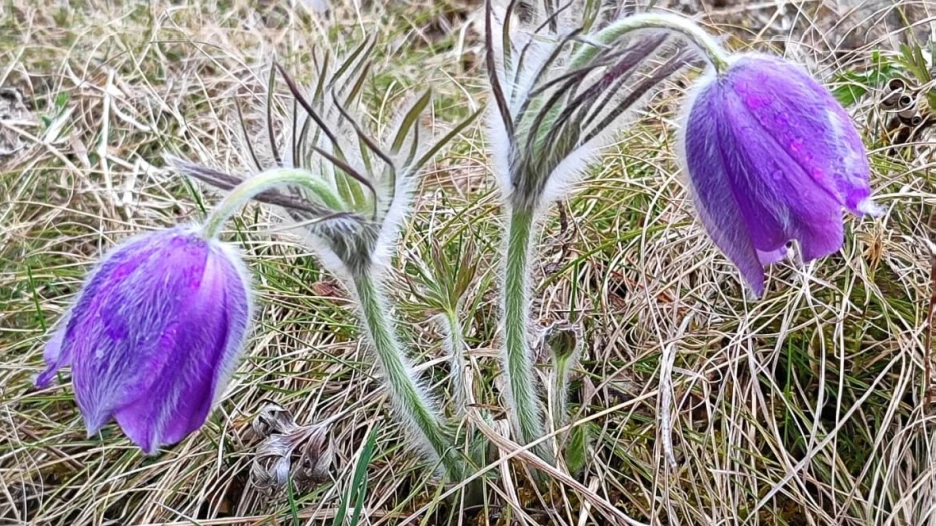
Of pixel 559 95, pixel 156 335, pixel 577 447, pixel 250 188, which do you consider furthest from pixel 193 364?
pixel 577 447

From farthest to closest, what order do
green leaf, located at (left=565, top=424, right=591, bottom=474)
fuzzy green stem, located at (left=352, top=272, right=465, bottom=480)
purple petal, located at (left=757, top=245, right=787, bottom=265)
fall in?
1. green leaf, located at (left=565, top=424, right=591, bottom=474)
2. fuzzy green stem, located at (left=352, top=272, right=465, bottom=480)
3. purple petal, located at (left=757, top=245, right=787, bottom=265)

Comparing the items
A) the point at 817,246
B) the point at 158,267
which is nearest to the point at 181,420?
the point at 158,267

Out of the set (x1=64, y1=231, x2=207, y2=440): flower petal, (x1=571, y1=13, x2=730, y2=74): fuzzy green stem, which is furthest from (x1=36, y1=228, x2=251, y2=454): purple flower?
(x1=571, y1=13, x2=730, y2=74): fuzzy green stem

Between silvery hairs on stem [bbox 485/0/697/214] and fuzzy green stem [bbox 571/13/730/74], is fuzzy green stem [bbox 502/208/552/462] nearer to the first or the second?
silvery hairs on stem [bbox 485/0/697/214]

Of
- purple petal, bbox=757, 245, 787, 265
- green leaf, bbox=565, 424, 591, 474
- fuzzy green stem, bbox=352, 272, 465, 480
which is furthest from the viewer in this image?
green leaf, bbox=565, 424, 591, 474

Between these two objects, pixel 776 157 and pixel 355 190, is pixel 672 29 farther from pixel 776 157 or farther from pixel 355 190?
pixel 355 190

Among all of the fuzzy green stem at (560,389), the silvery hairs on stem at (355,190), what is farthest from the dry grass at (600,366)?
the silvery hairs on stem at (355,190)
